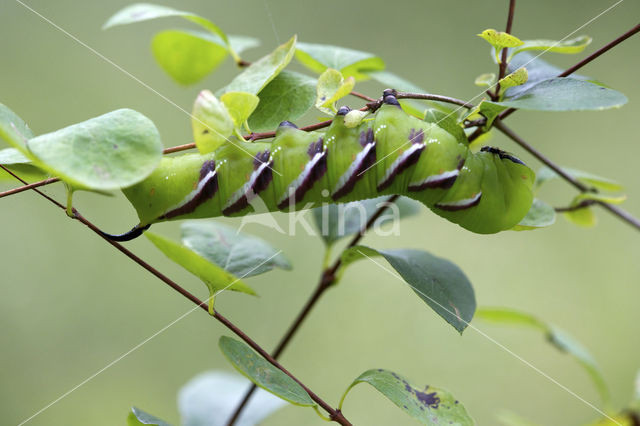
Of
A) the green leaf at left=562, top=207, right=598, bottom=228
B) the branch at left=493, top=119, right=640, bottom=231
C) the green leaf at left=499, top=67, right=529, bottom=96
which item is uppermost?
the green leaf at left=499, top=67, right=529, bottom=96

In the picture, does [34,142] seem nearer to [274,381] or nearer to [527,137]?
[274,381]

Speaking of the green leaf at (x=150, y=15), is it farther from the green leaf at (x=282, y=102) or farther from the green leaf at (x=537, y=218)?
the green leaf at (x=537, y=218)

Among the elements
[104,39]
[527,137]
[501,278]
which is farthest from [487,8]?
[104,39]

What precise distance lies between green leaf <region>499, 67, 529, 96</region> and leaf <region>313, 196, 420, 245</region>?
0.39 meters

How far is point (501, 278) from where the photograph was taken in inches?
118

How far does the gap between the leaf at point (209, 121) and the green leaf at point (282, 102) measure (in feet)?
0.41

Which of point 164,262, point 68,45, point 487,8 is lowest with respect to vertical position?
point 164,262

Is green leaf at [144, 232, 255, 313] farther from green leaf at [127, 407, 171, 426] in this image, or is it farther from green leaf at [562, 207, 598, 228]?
green leaf at [562, 207, 598, 228]

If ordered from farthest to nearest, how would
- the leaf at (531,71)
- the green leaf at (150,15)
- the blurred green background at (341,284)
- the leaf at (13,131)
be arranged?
the blurred green background at (341,284) < the green leaf at (150,15) < the leaf at (531,71) < the leaf at (13,131)

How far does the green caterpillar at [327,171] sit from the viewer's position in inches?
31.6

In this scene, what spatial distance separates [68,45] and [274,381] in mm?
Result: 3238

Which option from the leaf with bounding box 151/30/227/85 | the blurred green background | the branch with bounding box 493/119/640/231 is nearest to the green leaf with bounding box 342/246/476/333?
the branch with bounding box 493/119/640/231

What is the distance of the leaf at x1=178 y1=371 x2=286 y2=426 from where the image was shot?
1.07 metres

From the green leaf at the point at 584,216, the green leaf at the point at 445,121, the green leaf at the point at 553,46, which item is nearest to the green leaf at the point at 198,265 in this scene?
the green leaf at the point at 445,121
